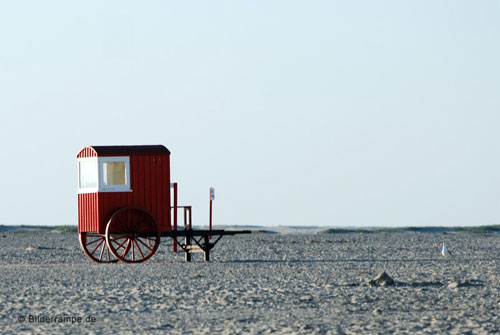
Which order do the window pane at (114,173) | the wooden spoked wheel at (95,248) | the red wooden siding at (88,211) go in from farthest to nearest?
the wooden spoked wheel at (95,248), the window pane at (114,173), the red wooden siding at (88,211)

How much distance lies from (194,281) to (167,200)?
6.65m

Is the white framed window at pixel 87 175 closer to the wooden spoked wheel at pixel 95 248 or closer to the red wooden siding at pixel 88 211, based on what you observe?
the red wooden siding at pixel 88 211

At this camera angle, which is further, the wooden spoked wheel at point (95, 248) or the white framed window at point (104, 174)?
the wooden spoked wheel at point (95, 248)

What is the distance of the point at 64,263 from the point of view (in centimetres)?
2883

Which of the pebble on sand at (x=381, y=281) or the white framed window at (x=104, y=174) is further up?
the white framed window at (x=104, y=174)

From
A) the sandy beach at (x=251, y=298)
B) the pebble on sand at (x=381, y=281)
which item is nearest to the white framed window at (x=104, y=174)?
the sandy beach at (x=251, y=298)

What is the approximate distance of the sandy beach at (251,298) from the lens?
1416 cm

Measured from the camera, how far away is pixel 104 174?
26969 mm

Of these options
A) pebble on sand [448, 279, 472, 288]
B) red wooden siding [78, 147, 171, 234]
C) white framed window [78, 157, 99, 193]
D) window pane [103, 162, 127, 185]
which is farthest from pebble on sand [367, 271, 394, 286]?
white framed window [78, 157, 99, 193]

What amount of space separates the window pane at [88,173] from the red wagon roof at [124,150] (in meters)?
0.24

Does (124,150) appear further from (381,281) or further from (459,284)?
Result: (459,284)

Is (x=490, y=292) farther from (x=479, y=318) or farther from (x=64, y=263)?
(x=64, y=263)

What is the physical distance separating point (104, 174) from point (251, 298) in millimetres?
10516

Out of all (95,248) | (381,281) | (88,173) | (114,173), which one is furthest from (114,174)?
(381,281)
